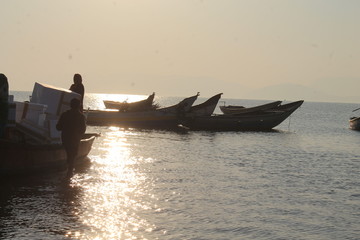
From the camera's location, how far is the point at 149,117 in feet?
156

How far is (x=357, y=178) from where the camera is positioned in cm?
2069

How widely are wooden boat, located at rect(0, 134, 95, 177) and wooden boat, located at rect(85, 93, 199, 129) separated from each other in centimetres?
2958

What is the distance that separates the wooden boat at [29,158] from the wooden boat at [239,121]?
30677mm

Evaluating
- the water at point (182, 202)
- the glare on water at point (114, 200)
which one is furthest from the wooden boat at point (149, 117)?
the glare on water at point (114, 200)

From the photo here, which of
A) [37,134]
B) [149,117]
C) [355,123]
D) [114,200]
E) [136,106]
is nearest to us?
[114,200]

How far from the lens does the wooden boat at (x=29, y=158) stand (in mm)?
14930

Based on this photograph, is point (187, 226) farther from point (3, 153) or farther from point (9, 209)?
point (3, 153)

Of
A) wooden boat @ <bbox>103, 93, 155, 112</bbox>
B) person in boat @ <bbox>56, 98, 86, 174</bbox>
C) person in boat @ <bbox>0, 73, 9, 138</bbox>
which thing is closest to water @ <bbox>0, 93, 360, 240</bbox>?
person in boat @ <bbox>56, 98, 86, 174</bbox>

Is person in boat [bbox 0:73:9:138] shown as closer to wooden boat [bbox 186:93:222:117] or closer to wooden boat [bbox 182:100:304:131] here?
wooden boat [bbox 182:100:304:131]

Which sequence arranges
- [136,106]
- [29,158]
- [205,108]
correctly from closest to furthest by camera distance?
[29,158], [136,106], [205,108]

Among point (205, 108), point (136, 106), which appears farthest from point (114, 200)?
point (205, 108)

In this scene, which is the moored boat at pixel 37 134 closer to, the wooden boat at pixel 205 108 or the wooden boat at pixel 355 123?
the wooden boat at pixel 205 108

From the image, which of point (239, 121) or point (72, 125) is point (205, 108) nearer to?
point (239, 121)

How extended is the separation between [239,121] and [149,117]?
8.08 m
